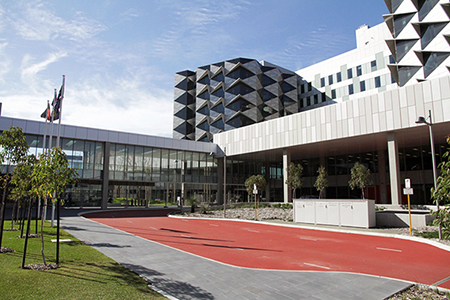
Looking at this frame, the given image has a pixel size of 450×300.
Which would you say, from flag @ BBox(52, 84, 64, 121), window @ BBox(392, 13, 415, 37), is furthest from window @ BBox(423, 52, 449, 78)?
flag @ BBox(52, 84, 64, 121)

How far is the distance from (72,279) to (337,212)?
17.1 metres

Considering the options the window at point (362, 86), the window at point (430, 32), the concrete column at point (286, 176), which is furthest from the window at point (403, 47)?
the concrete column at point (286, 176)

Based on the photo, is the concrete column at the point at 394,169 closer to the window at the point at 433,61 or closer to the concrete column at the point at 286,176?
the concrete column at the point at 286,176

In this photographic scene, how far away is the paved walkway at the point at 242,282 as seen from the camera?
6.68 m

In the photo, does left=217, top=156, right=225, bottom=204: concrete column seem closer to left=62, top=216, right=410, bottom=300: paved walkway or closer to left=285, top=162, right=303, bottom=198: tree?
left=285, top=162, right=303, bottom=198: tree

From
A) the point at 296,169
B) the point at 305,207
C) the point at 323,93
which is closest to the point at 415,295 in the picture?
the point at 305,207

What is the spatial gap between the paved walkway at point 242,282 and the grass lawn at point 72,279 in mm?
537

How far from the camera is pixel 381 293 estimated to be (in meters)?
6.74

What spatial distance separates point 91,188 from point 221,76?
35.8 m

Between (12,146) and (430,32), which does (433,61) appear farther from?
(12,146)

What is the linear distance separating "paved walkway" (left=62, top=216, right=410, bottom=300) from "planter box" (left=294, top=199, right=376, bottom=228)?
39.1 feet

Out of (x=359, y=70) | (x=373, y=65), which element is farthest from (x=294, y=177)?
(x=359, y=70)

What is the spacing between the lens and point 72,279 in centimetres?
718

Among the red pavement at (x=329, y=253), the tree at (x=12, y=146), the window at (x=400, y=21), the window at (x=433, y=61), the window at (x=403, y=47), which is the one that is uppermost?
the window at (x=400, y=21)
